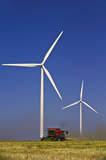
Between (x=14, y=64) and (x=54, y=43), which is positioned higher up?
(x=54, y=43)

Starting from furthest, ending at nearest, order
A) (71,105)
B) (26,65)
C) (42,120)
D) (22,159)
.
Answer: (71,105) < (26,65) < (42,120) < (22,159)

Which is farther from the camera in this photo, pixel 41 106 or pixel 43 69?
pixel 43 69

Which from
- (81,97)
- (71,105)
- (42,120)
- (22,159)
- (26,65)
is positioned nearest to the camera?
(22,159)

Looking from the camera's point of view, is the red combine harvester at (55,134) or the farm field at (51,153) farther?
the red combine harvester at (55,134)

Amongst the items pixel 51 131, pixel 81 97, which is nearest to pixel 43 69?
pixel 51 131

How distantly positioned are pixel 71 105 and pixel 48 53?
28.5 metres

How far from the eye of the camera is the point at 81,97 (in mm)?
113438

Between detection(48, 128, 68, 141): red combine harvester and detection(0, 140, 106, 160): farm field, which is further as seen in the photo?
detection(48, 128, 68, 141): red combine harvester

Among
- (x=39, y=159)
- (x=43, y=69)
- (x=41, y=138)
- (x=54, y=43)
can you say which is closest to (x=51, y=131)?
(x=41, y=138)

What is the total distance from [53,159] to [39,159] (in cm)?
139

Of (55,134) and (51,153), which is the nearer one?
(51,153)

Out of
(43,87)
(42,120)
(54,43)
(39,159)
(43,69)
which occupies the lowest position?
(39,159)

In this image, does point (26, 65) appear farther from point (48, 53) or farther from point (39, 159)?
point (39, 159)

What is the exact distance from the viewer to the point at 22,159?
31.0 metres
